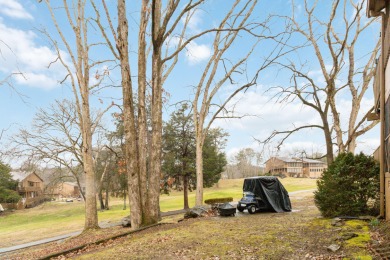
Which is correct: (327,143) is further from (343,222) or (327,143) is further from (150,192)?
(150,192)

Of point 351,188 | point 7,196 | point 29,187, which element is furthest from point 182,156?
point 29,187

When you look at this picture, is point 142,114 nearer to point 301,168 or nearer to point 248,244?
point 248,244

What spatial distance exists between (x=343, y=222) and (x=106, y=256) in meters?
7.41

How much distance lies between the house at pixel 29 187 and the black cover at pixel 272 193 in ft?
167

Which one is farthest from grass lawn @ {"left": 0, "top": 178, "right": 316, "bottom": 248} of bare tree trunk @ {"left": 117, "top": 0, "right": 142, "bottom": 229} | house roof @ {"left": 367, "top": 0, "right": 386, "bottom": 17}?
house roof @ {"left": 367, "top": 0, "right": 386, "bottom": 17}

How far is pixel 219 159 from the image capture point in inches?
1156

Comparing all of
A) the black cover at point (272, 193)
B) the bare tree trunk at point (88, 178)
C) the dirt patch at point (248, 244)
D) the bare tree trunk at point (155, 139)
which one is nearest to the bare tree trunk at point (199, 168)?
the black cover at point (272, 193)

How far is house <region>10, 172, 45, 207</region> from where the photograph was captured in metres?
54.3

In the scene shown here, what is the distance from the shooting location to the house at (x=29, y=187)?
178ft

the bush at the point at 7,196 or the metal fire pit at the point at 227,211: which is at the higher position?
the metal fire pit at the point at 227,211

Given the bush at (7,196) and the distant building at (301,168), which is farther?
the distant building at (301,168)

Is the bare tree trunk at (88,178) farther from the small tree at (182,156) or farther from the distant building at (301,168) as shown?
the distant building at (301,168)

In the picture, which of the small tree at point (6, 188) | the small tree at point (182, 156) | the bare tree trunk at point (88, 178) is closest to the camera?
the bare tree trunk at point (88, 178)

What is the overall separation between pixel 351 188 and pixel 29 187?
65220 mm
